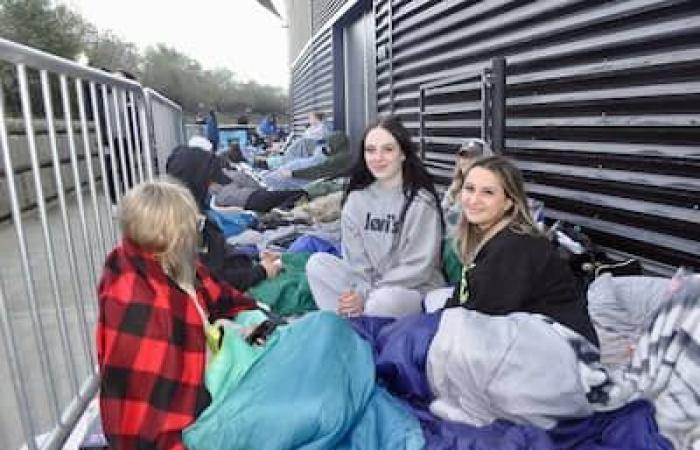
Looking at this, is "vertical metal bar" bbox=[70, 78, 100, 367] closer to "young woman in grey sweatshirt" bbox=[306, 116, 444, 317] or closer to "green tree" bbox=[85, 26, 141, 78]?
"young woman in grey sweatshirt" bbox=[306, 116, 444, 317]

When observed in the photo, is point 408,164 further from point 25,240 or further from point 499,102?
point 25,240

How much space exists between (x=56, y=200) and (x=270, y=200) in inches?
156

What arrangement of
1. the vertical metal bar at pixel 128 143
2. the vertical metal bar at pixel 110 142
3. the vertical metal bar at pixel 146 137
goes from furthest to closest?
the vertical metal bar at pixel 146 137 < the vertical metal bar at pixel 128 143 < the vertical metal bar at pixel 110 142

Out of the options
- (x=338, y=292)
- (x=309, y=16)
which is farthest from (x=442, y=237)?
(x=309, y=16)

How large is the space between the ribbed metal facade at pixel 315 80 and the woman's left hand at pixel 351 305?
9850mm

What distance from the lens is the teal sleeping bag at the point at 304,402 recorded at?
1857 millimetres

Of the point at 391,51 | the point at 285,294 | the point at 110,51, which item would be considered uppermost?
the point at 110,51

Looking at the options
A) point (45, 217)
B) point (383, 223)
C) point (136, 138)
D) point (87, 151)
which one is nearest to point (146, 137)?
point (136, 138)

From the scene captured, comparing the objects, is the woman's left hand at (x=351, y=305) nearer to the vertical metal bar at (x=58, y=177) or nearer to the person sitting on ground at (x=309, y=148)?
the vertical metal bar at (x=58, y=177)

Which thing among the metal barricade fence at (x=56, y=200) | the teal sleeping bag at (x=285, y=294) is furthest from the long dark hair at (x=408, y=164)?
the metal barricade fence at (x=56, y=200)

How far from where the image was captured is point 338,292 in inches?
137

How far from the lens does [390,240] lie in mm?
3373

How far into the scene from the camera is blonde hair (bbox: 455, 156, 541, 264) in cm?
245

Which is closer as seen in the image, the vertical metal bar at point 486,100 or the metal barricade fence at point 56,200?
the metal barricade fence at point 56,200
